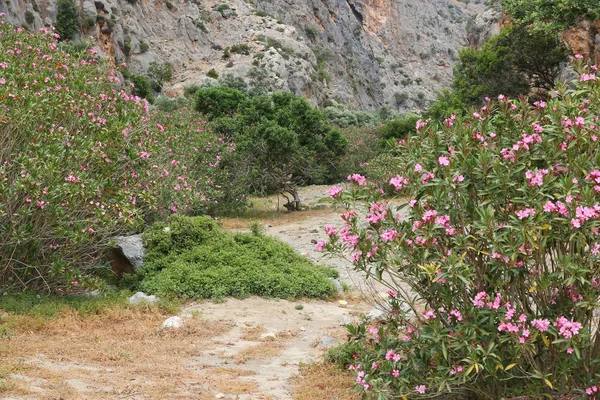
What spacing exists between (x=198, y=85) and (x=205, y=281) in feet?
129

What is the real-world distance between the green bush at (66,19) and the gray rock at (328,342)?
42234 millimetres

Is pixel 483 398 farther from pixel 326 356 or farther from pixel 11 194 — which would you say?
pixel 11 194

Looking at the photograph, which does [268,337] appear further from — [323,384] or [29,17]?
[29,17]

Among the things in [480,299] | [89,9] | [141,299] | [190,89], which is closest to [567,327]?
[480,299]

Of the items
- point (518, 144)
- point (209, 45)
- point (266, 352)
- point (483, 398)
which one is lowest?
point (266, 352)

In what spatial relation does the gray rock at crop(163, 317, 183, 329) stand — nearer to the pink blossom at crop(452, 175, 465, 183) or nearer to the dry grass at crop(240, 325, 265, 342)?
the dry grass at crop(240, 325, 265, 342)

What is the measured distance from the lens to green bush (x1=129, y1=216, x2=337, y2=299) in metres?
9.93

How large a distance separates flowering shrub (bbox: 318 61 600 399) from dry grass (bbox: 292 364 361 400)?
1041 mm

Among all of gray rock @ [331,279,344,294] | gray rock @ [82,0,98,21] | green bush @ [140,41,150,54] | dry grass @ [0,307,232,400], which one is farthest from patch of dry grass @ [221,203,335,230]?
green bush @ [140,41,150,54]

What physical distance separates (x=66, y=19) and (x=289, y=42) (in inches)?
827

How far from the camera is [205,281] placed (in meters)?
9.93

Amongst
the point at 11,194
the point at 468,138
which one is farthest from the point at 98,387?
the point at 468,138

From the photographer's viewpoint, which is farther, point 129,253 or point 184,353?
point 129,253

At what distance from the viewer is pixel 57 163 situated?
793 cm
